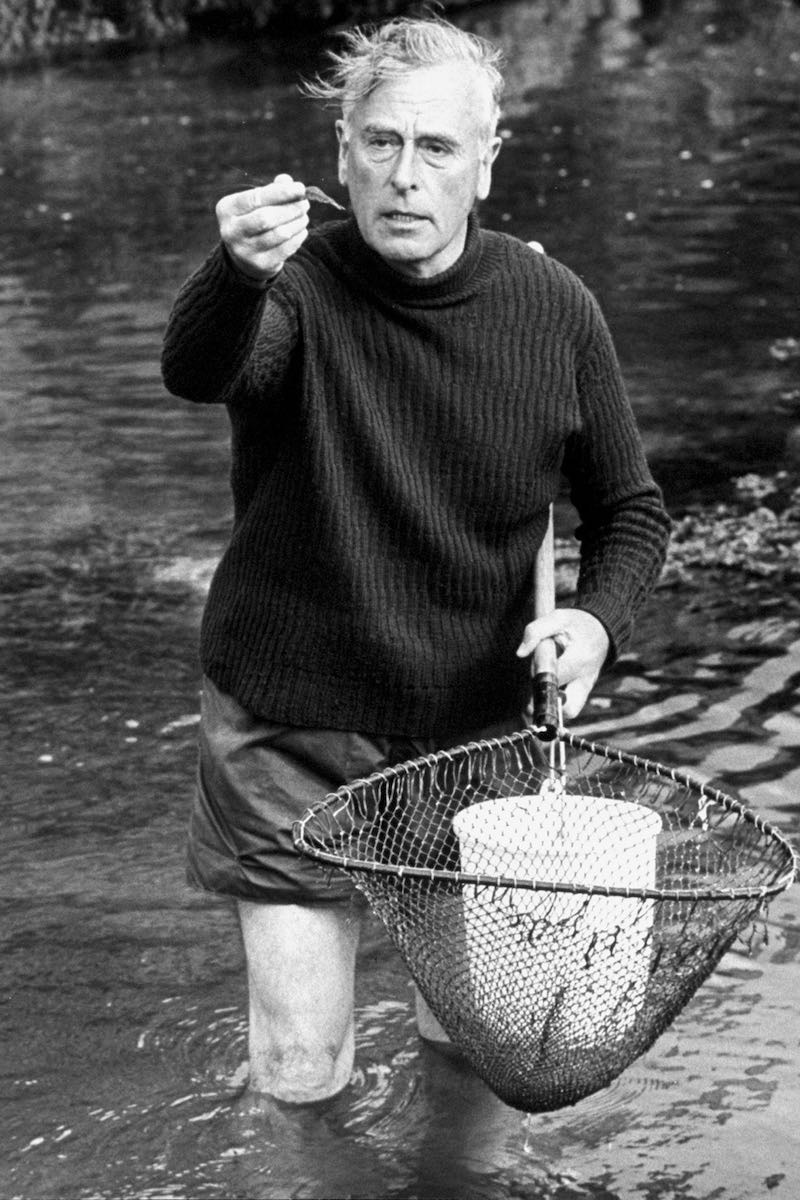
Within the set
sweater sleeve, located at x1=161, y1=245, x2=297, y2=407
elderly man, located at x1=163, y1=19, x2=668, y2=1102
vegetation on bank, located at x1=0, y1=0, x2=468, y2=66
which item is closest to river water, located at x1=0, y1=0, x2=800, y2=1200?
elderly man, located at x1=163, y1=19, x2=668, y2=1102

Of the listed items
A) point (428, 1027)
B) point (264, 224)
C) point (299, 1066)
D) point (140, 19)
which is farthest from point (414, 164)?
point (140, 19)

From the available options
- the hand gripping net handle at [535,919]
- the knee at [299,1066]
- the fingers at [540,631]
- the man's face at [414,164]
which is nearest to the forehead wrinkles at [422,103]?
the man's face at [414,164]

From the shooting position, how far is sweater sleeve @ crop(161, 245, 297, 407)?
3354 mm

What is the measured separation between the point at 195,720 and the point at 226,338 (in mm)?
3237

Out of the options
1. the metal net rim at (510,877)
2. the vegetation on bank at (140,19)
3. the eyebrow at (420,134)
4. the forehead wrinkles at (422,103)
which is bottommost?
the vegetation on bank at (140,19)

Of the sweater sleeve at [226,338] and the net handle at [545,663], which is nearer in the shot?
the sweater sleeve at [226,338]

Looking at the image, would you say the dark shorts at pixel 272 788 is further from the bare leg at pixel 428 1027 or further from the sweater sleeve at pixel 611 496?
the bare leg at pixel 428 1027

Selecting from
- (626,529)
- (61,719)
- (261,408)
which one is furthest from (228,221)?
(61,719)

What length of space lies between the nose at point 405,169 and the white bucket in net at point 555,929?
1101 millimetres

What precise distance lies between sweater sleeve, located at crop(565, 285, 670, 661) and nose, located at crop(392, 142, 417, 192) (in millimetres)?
454

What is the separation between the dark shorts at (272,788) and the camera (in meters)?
3.73

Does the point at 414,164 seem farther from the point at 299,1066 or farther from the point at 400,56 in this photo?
the point at 299,1066

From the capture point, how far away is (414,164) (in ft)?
11.8

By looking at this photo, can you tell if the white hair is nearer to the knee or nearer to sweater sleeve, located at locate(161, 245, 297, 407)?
sweater sleeve, located at locate(161, 245, 297, 407)
